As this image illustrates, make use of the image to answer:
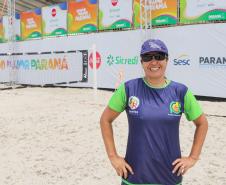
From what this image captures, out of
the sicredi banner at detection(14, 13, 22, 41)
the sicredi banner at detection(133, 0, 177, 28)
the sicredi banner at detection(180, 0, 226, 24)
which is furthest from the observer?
the sicredi banner at detection(14, 13, 22, 41)

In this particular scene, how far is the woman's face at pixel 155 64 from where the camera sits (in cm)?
226

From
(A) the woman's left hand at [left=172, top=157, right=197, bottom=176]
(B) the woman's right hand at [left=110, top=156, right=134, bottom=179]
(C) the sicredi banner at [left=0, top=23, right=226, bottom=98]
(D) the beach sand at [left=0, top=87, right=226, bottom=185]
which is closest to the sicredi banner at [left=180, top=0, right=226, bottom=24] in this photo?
(C) the sicredi banner at [left=0, top=23, right=226, bottom=98]

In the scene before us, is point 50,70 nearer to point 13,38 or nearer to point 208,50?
point 13,38

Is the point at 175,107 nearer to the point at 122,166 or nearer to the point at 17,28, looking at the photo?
the point at 122,166

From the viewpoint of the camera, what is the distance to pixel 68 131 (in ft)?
28.5

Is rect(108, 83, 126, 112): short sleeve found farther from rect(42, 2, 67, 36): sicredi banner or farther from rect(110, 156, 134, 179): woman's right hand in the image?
rect(42, 2, 67, 36): sicredi banner

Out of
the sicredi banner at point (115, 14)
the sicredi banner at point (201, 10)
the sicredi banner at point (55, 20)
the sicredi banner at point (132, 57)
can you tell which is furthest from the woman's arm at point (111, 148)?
the sicredi banner at point (55, 20)

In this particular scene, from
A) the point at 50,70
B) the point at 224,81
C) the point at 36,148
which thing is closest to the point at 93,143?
the point at 36,148

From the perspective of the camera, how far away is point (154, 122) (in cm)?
219

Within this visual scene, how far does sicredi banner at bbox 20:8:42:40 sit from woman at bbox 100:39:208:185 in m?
22.2

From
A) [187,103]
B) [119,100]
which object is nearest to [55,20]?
[119,100]

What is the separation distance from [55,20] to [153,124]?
21247 millimetres

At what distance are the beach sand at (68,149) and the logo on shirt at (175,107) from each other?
3116 millimetres

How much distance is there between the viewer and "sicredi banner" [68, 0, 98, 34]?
2019cm
